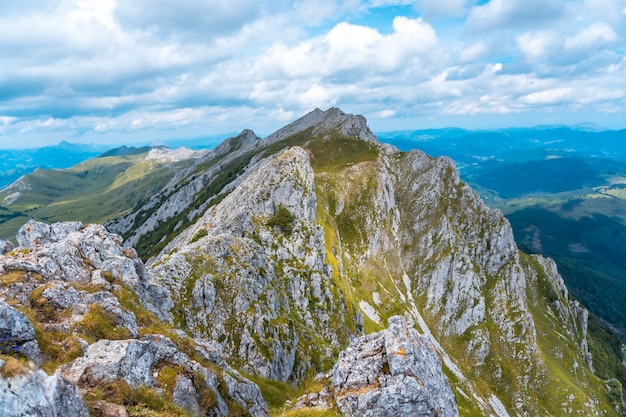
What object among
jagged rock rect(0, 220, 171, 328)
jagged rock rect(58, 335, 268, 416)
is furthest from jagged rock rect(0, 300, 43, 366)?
jagged rock rect(0, 220, 171, 328)

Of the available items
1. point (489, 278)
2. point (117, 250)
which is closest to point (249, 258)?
point (117, 250)

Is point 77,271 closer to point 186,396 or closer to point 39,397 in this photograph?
point 186,396

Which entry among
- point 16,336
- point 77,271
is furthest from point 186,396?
point 77,271

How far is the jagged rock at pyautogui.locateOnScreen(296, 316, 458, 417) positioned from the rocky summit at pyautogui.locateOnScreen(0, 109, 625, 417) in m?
0.15

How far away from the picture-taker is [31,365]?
14.0 meters

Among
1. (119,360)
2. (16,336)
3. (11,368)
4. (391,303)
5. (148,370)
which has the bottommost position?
(391,303)

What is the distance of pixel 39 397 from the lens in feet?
44.8

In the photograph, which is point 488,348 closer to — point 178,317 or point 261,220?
point 261,220

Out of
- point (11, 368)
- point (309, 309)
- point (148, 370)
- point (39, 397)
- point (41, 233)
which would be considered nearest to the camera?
point (11, 368)

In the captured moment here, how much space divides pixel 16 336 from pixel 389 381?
902 inches

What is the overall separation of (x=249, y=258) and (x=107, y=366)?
46.4 m

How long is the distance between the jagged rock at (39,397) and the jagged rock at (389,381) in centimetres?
1654

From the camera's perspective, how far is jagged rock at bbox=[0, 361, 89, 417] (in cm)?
1261

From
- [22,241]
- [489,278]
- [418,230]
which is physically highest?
[22,241]
